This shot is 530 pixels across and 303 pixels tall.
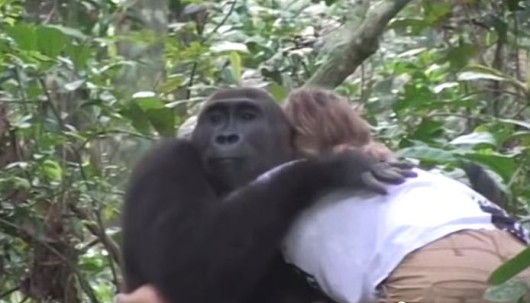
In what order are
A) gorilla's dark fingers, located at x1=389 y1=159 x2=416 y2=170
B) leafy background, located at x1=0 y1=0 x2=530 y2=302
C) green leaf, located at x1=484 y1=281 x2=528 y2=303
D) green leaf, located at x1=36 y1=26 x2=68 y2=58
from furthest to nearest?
leafy background, located at x1=0 y1=0 x2=530 y2=302 → green leaf, located at x1=36 y1=26 x2=68 y2=58 → gorilla's dark fingers, located at x1=389 y1=159 x2=416 y2=170 → green leaf, located at x1=484 y1=281 x2=528 y2=303

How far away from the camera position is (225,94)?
12.7ft

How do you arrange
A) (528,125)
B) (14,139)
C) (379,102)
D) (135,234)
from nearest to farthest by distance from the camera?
(528,125)
(135,234)
(14,139)
(379,102)

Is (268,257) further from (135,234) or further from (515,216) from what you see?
(515,216)

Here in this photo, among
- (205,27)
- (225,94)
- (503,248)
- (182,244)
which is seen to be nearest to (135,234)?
(182,244)

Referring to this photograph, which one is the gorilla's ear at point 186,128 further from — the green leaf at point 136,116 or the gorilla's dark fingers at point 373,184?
the gorilla's dark fingers at point 373,184

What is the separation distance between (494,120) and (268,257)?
0.94 m

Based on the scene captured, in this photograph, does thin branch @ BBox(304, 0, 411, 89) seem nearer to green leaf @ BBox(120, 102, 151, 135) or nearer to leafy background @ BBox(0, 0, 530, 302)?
leafy background @ BBox(0, 0, 530, 302)

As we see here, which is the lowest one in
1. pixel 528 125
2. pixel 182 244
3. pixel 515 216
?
pixel 515 216

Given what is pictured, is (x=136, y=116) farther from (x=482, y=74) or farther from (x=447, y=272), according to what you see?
(x=447, y=272)

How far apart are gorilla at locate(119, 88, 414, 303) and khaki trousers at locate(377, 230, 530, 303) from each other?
29 cm

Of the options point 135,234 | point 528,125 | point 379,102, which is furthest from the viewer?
point 379,102

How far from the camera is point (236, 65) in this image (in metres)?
4.62

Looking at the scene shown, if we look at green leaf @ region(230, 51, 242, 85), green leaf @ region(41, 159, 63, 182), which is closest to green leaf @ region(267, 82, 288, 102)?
green leaf @ region(230, 51, 242, 85)

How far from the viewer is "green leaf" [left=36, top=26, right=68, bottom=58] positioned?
4.11m
